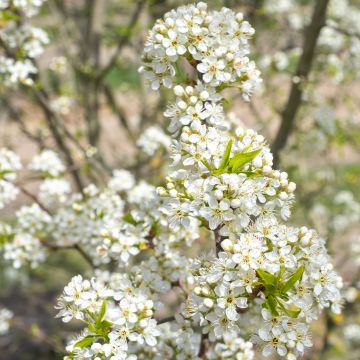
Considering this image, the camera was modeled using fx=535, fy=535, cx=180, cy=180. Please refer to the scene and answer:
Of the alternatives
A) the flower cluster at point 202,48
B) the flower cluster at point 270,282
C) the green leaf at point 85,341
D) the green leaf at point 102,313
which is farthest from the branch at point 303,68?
the green leaf at point 85,341

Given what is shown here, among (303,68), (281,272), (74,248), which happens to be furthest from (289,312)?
(303,68)

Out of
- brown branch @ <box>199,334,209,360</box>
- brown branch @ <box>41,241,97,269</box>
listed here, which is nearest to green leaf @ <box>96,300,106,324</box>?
brown branch @ <box>199,334,209,360</box>

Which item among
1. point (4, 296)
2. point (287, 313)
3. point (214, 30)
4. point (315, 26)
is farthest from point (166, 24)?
point (4, 296)

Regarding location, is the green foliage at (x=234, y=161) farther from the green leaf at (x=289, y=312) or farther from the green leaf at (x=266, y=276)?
the green leaf at (x=289, y=312)

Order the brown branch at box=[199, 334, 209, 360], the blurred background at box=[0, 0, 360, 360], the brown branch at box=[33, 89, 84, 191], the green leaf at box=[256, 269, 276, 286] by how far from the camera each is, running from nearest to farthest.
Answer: the green leaf at box=[256, 269, 276, 286] → the brown branch at box=[199, 334, 209, 360] → the brown branch at box=[33, 89, 84, 191] → the blurred background at box=[0, 0, 360, 360]

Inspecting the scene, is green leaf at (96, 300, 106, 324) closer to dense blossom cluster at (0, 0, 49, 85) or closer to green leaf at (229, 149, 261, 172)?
green leaf at (229, 149, 261, 172)

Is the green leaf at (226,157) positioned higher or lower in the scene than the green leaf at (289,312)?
higher

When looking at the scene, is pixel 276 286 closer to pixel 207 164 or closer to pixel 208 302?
pixel 208 302
